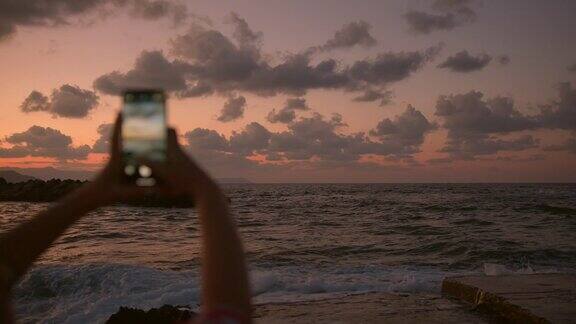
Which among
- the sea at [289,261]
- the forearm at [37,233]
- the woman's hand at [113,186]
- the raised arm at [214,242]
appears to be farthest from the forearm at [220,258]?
the sea at [289,261]

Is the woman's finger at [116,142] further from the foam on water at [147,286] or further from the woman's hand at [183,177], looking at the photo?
the foam on water at [147,286]

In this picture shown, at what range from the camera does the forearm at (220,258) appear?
1258mm

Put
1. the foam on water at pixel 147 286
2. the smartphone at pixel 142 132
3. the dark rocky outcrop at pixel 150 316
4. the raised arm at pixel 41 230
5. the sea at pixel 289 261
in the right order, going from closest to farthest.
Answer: the raised arm at pixel 41 230
the smartphone at pixel 142 132
the dark rocky outcrop at pixel 150 316
the foam on water at pixel 147 286
the sea at pixel 289 261

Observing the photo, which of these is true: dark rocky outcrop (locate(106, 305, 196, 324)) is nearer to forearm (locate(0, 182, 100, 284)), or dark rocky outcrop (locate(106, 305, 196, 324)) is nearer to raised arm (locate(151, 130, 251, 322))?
forearm (locate(0, 182, 100, 284))

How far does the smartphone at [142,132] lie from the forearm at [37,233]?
0.15 metres

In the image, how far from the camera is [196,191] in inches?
56.5

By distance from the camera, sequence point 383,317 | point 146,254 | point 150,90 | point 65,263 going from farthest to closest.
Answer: point 146,254
point 65,263
point 383,317
point 150,90

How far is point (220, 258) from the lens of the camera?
1.31 meters

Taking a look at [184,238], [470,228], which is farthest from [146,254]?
[470,228]

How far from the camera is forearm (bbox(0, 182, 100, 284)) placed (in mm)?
1430

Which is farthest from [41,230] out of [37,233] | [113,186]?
[113,186]

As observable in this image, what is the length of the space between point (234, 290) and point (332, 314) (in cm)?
587

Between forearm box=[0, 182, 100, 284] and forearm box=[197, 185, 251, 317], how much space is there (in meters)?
0.36

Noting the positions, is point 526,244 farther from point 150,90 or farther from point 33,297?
point 150,90
